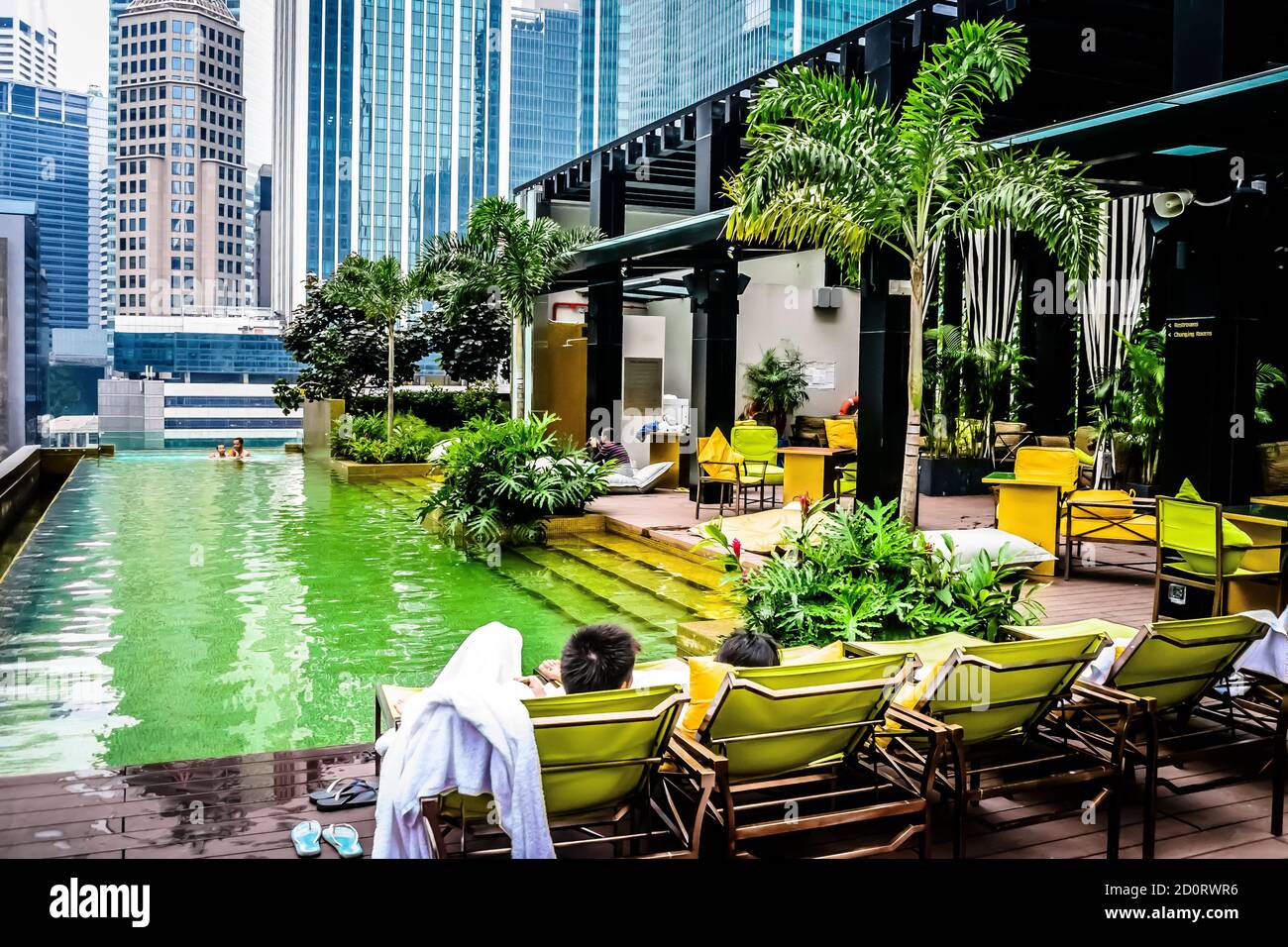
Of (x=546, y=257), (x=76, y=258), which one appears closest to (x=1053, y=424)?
(x=546, y=257)

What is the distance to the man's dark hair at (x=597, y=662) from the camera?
10.8 feet

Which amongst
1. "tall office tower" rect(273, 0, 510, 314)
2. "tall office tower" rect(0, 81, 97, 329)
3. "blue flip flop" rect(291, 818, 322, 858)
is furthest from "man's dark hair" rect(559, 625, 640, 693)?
"tall office tower" rect(273, 0, 510, 314)

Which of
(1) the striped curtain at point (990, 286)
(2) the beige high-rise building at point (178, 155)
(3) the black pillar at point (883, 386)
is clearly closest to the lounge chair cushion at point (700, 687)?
(3) the black pillar at point (883, 386)

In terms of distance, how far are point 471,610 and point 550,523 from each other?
355 centimetres

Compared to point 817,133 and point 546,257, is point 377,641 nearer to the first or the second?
point 817,133

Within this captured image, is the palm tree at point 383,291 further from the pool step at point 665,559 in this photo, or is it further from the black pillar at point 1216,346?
the black pillar at point 1216,346

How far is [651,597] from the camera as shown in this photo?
859cm

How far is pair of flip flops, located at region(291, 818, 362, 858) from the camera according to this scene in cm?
325

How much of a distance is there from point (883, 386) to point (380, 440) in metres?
14.2

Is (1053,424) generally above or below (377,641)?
above

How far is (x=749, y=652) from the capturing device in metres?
3.56

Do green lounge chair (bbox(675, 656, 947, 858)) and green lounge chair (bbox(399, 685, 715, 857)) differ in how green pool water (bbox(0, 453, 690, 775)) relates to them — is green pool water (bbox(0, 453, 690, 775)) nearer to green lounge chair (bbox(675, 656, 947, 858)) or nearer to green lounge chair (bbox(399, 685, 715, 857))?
green lounge chair (bbox(399, 685, 715, 857))

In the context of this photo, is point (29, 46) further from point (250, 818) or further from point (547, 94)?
point (547, 94)

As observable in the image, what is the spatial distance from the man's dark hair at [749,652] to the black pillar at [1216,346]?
508cm
